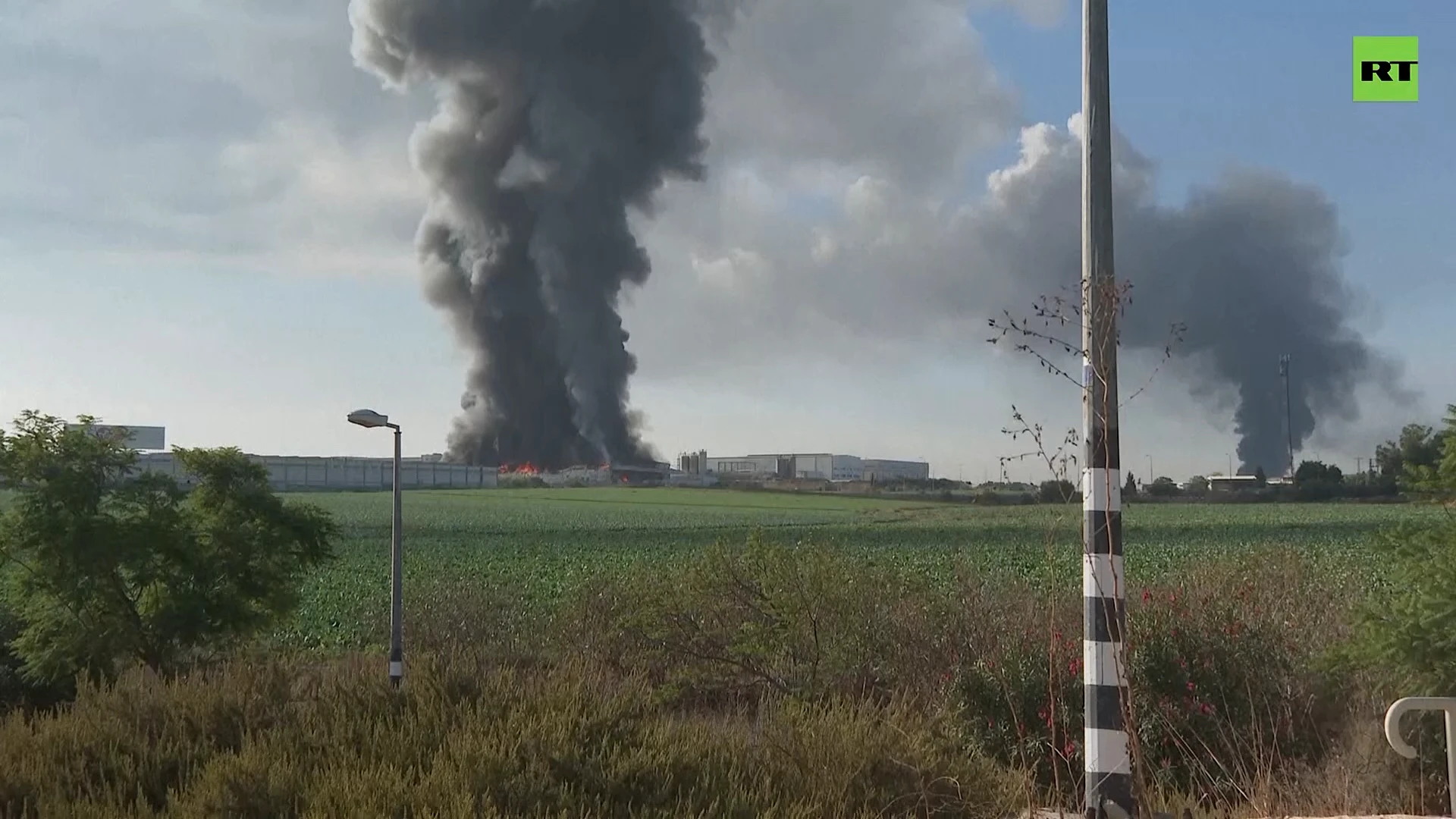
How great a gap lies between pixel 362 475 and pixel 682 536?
3136cm

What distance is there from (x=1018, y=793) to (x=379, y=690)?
3.74 meters

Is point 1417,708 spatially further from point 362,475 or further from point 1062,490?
point 362,475

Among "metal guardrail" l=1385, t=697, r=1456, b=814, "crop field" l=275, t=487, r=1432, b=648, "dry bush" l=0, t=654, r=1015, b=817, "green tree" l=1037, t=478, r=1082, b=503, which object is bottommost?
"crop field" l=275, t=487, r=1432, b=648

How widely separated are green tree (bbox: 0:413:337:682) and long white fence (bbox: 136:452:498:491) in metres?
40.5

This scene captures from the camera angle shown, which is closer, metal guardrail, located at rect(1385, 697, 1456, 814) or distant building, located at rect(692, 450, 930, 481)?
metal guardrail, located at rect(1385, 697, 1456, 814)

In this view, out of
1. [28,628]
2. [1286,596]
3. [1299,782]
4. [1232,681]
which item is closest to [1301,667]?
[1232,681]

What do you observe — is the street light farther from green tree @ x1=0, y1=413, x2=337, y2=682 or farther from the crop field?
the crop field

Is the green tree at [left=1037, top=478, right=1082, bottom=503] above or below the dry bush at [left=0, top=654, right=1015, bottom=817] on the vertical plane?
above

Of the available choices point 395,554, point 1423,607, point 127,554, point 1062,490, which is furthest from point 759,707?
point 127,554

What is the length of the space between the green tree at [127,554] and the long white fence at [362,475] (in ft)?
133

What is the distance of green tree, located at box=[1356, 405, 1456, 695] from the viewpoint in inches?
312

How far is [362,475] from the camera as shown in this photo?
6606 cm

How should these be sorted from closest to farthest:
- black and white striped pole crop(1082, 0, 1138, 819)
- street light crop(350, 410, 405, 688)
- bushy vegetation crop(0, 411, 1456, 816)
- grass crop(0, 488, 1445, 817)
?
grass crop(0, 488, 1445, 817)
bushy vegetation crop(0, 411, 1456, 816)
black and white striped pole crop(1082, 0, 1138, 819)
street light crop(350, 410, 405, 688)

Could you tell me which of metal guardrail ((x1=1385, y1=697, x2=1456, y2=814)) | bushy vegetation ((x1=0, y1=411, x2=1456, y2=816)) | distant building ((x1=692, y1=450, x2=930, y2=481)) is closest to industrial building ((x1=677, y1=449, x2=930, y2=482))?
distant building ((x1=692, y1=450, x2=930, y2=481))
